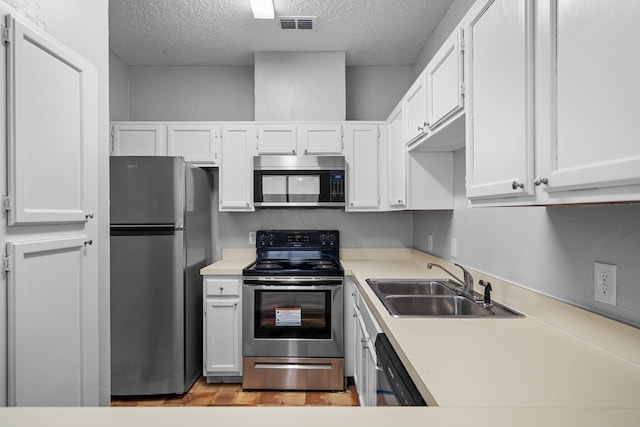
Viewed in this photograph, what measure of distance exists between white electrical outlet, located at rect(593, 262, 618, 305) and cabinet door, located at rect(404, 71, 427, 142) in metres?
1.10

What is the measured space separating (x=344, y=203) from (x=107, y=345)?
75.4 inches

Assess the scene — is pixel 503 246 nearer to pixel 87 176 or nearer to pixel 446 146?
pixel 446 146

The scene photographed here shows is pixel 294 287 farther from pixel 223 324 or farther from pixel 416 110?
pixel 416 110

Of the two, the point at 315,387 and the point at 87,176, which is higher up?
the point at 87,176

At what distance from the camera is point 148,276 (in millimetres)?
2688

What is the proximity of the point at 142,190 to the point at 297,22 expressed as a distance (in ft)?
5.38

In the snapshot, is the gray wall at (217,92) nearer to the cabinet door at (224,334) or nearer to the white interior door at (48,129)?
the cabinet door at (224,334)

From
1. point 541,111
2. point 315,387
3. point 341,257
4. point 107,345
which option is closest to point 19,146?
point 107,345

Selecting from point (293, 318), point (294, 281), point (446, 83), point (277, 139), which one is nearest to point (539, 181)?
point (446, 83)

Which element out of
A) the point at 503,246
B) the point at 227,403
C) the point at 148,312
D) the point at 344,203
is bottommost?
the point at 227,403

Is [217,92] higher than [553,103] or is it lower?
higher

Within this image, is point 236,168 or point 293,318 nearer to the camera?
point 293,318

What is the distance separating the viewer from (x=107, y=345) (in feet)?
5.55

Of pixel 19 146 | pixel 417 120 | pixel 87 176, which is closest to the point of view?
pixel 19 146
